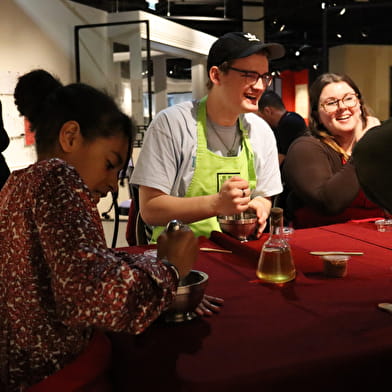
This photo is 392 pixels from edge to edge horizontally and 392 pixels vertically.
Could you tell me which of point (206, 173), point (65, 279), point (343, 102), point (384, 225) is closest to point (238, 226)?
point (206, 173)

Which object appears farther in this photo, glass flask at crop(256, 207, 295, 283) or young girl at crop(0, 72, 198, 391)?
glass flask at crop(256, 207, 295, 283)

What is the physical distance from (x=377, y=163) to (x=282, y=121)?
4.31m

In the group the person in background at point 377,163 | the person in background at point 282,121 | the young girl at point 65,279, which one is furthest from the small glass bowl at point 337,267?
the person in background at point 282,121

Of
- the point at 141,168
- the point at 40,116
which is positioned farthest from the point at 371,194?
the point at 141,168

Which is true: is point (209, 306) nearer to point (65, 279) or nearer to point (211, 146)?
point (65, 279)

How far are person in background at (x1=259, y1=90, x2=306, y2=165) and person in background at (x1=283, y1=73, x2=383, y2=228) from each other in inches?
71.4

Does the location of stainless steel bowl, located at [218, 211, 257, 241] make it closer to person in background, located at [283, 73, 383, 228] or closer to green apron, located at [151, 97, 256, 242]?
green apron, located at [151, 97, 256, 242]

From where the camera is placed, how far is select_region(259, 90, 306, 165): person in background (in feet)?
16.3

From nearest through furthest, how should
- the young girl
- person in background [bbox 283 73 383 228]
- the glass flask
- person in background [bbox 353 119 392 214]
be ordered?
person in background [bbox 353 119 392 214], the young girl, the glass flask, person in background [bbox 283 73 383 228]

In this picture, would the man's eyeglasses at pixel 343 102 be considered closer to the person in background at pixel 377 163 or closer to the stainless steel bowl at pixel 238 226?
the stainless steel bowl at pixel 238 226

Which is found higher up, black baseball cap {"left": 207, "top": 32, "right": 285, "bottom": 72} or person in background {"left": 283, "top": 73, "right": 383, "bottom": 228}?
black baseball cap {"left": 207, "top": 32, "right": 285, "bottom": 72}

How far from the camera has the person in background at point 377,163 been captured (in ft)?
2.54

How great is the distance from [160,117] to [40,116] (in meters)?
1.07

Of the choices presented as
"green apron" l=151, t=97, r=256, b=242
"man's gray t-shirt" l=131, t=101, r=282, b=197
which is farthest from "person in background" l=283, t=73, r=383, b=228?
"green apron" l=151, t=97, r=256, b=242
